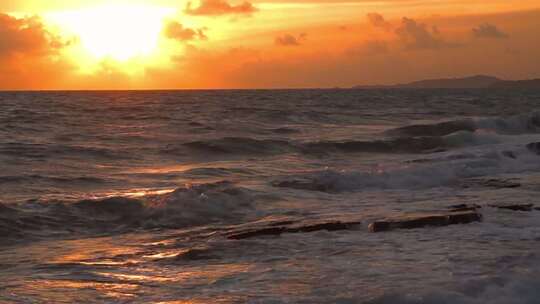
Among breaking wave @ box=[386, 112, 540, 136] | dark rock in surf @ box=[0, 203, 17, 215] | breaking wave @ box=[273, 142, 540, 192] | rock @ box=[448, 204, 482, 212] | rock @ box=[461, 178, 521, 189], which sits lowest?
rock @ box=[448, 204, 482, 212]

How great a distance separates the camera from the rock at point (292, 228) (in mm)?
10508

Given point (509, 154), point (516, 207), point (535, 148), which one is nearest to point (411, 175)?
point (509, 154)

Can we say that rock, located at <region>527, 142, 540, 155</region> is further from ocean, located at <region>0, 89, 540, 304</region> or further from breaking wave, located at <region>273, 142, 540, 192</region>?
breaking wave, located at <region>273, 142, 540, 192</region>

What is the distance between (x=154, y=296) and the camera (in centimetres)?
730

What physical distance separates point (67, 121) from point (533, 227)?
1362 inches

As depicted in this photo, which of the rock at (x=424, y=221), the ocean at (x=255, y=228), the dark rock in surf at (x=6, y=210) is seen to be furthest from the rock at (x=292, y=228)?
the dark rock in surf at (x=6, y=210)

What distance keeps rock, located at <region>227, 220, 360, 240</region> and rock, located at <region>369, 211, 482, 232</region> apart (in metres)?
0.44

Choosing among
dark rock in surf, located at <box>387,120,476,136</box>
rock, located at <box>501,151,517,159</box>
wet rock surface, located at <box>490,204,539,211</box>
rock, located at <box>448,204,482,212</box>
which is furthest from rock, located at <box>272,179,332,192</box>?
dark rock in surf, located at <box>387,120,476,136</box>

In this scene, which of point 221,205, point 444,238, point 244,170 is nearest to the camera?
point 444,238

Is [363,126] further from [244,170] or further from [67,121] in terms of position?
[244,170]

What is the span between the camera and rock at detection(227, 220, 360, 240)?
10.5m

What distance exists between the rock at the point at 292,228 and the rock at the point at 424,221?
1.45 ft

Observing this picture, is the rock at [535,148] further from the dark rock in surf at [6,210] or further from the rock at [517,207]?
the dark rock in surf at [6,210]

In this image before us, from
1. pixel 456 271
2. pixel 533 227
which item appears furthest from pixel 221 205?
pixel 456 271
